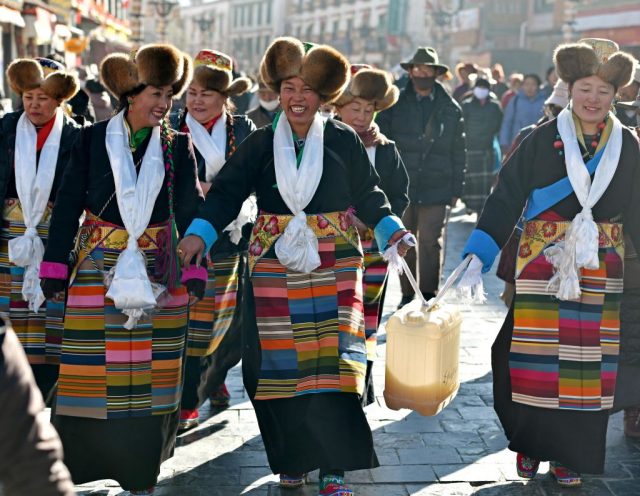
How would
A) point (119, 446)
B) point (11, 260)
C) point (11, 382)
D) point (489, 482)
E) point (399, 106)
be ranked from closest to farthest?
point (11, 382) → point (119, 446) → point (489, 482) → point (11, 260) → point (399, 106)

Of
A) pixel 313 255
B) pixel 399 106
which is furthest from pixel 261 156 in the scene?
pixel 399 106

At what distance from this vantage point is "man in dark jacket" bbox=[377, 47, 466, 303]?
841cm

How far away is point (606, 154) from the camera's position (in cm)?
475

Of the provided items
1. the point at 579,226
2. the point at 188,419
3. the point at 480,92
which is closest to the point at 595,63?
the point at 579,226

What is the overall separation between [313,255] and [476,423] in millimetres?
1575

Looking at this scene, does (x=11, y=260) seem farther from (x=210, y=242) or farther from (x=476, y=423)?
(x=476, y=423)

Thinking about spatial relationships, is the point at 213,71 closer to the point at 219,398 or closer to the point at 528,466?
the point at 219,398

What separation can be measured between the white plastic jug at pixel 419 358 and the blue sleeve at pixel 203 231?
0.81m

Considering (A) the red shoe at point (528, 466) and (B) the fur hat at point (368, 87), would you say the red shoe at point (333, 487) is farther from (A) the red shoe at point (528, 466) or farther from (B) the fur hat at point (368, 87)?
(B) the fur hat at point (368, 87)

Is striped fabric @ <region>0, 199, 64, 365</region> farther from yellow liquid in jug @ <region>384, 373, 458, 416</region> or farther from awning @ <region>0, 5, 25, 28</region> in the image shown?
awning @ <region>0, 5, 25, 28</region>

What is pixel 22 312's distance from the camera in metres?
5.43

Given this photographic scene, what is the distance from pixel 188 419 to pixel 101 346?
116cm

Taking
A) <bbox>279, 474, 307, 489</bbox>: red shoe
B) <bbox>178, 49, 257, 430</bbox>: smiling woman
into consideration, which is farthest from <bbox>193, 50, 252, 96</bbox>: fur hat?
<bbox>279, 474, 307, 489</bbox>: red shoe

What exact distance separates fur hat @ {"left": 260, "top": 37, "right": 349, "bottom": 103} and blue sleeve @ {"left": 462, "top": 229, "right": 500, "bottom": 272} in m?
A: 0.88
